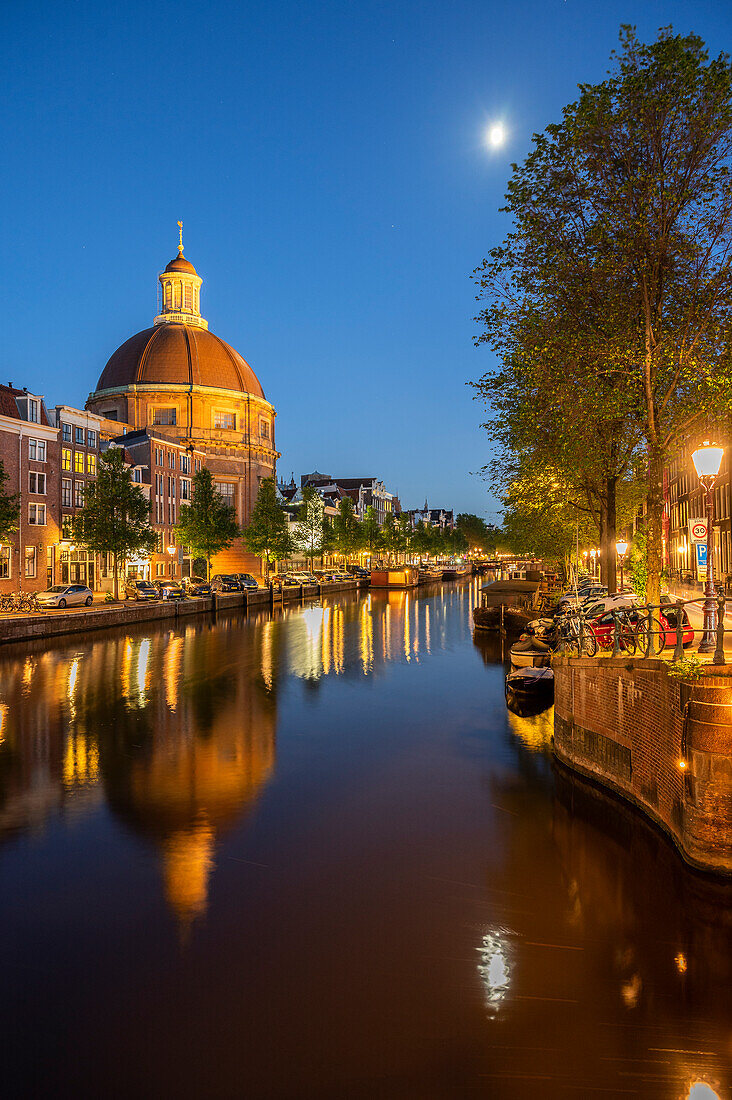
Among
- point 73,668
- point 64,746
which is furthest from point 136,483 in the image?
point 64,746

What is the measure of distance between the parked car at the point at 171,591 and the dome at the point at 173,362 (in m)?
58.4

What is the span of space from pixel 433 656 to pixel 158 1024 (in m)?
33.6

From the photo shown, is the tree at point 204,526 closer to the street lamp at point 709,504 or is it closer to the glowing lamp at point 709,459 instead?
the street lamp at point 709,504

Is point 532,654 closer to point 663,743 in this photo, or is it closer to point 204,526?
point 663,743

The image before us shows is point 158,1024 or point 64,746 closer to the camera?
point 158,1024

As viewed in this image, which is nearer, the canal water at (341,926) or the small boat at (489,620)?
the canal water at (341,926)

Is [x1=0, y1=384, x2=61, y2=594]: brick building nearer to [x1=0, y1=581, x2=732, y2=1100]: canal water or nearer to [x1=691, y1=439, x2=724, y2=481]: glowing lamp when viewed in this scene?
[x1=0, y1=581, x2=732, y2=1100]: canal water

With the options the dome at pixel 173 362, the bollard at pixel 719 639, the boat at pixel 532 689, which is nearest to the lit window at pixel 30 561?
the boat at pixel 532 689

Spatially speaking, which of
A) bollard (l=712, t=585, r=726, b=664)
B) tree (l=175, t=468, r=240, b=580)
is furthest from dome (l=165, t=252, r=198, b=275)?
bollard (l=712, t=585, r=726, b=664)

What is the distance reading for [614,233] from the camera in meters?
21.0

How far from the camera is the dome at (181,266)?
130500 mm

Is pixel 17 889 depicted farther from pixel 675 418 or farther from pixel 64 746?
pixel 675 418

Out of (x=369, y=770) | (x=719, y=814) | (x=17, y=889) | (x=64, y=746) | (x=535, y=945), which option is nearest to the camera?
(x=535, y=945)

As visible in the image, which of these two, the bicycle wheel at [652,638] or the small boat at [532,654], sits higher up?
the bicycle wheel at [652,638]
